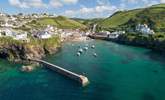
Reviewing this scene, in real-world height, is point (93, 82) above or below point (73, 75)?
below

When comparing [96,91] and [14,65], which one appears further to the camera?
[14,65]

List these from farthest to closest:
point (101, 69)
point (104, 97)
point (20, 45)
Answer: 1. point (20, 45)
2. point (101, 69)
3. point (104, 97)

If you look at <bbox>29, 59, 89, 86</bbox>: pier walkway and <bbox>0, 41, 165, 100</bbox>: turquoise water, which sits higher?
<bbox>29, 59, 89, 86</bbox>: pier walkway

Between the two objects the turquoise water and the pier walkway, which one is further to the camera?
the pier walkway

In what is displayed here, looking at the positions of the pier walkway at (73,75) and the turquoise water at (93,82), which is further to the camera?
the pier walkway at (73,75)

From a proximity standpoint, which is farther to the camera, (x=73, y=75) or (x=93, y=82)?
(x=73, y=75)

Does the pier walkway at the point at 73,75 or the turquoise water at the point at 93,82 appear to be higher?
the pier walkway at the point at 73,75

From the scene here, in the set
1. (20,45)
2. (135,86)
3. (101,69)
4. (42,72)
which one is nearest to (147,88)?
(135,86)

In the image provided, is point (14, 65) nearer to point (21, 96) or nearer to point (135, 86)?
point (21, 96)
